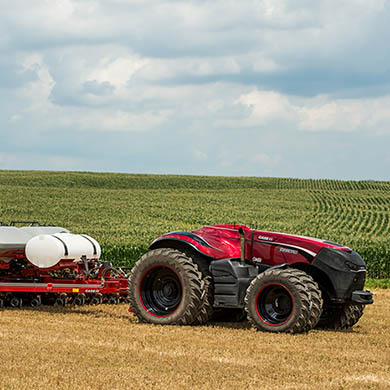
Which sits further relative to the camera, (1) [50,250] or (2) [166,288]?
(1) [50,250]

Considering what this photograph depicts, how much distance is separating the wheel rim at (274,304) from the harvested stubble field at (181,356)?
0.33m

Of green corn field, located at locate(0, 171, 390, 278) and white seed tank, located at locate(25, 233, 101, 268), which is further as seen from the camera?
green corn field, located at locate(0, 171, 390, 278)

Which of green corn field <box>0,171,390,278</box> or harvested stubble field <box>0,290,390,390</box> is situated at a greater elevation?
green corn field <box>0,171,390,278</box>

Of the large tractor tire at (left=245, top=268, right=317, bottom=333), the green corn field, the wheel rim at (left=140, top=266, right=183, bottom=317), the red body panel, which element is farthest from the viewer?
the green corn field

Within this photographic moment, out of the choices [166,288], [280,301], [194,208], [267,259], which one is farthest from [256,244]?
[194,208]

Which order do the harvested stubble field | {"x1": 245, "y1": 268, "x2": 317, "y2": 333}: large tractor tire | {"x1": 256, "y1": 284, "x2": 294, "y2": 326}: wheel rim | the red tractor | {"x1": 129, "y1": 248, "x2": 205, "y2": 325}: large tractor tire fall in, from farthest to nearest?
{"x1": 129, "y1": 248, "x2": 205, "y2": 325}: large tractor tire → {"x1": 256, "y1": 284, "x2": 294, "y2": 326}: wheel rim → the red tractor → {"x1": 245, "y1": 268, "x2": 317, "y2": 333}: large tractor tire → the harvested stubble field

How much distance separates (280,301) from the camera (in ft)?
35.3

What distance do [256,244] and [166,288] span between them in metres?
1.65

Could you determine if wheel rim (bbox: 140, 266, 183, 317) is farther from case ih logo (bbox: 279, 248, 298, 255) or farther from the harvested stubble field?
case ih logo (bbox: 279, 248, 298, 255)

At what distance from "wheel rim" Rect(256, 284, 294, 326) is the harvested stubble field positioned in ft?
1.08

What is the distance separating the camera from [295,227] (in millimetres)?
44562

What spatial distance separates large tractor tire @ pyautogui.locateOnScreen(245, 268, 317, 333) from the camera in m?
10.3

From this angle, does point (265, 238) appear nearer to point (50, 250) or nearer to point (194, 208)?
point (50, 250)

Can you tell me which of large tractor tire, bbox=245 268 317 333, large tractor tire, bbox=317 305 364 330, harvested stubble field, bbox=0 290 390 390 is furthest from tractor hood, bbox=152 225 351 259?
Result: harvested stubble field, bbox=0 290 390 390
